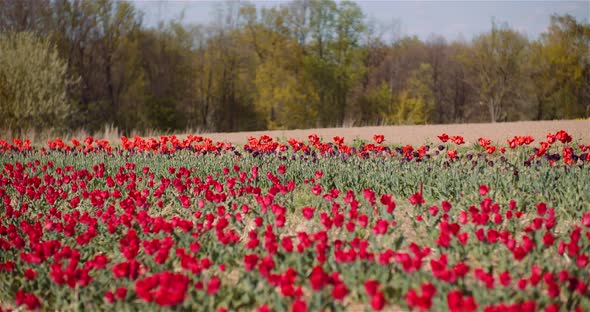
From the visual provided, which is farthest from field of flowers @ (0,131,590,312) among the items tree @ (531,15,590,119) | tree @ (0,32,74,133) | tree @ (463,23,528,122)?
tree @ (463,23,528,122)

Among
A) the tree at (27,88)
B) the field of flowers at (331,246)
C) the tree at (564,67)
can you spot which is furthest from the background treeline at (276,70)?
the field of flowers at (331,246)

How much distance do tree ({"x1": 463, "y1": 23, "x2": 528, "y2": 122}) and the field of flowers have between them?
2982 centimetres

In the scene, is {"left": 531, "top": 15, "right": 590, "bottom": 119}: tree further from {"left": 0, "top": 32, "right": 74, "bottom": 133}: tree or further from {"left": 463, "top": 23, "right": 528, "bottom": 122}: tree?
{"left": 0, "top": 32, "right": 74, "bottom": 133}: tree

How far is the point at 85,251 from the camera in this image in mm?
4348

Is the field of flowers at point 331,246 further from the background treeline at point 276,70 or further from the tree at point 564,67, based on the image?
the tree at point 564,67

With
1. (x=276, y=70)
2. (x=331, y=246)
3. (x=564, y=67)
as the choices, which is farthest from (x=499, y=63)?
(x=331, y=246)

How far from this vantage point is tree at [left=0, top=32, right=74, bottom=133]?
1599cm

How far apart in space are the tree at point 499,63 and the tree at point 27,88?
26364mm

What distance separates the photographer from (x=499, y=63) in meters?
34.3

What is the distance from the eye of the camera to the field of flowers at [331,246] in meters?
2.94

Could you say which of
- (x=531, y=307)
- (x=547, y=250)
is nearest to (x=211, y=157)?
(x=547, y=250)

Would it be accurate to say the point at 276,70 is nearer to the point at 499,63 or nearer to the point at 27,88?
the point at 499,63

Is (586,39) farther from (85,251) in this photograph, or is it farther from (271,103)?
(85,251)

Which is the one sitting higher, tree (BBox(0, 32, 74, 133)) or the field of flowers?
tree (BBox(0, 32, 74, 133))
